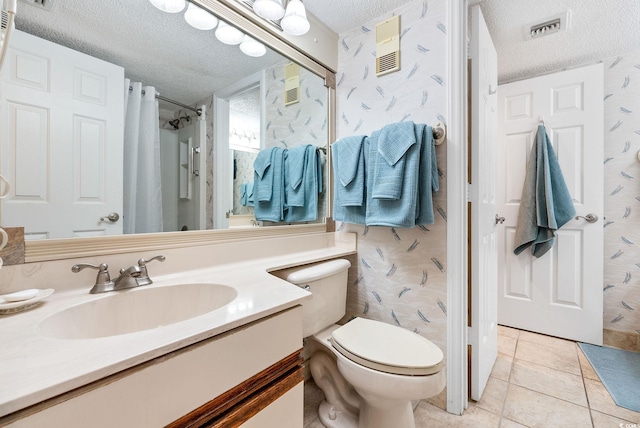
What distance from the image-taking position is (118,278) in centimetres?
82

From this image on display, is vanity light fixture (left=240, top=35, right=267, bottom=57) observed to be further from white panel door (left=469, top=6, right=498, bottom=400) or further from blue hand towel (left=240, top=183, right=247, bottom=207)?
white panel door (left=469, top=6, right=498, bottom=400)

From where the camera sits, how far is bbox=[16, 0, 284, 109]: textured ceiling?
804 millimetres

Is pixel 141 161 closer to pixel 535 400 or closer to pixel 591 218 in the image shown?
pixel 535 400

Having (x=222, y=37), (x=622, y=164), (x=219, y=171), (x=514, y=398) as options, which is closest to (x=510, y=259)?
(x=622, y=164)

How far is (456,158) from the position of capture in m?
1.26

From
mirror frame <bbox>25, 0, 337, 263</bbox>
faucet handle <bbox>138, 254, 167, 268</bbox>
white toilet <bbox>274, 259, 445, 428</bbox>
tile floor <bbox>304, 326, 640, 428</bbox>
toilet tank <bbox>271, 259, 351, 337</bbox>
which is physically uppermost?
mirror frame <bbox>25, 0, 337, 263</bbox>

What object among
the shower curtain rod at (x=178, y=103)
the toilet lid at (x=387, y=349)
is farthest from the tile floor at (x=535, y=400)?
the shower curtain rod at (x=178, y=103)

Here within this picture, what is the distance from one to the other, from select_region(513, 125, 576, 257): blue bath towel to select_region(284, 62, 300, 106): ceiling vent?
1.81 meters

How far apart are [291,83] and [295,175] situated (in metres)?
0.52

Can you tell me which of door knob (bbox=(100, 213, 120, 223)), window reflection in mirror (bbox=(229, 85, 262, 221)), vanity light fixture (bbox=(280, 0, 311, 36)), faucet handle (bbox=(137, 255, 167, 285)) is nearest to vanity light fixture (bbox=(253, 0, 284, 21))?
vanity light fixture (bbox=(280, 0, 311, 36))

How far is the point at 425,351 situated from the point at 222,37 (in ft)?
Result: 5.12

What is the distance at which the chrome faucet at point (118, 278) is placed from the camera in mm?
792

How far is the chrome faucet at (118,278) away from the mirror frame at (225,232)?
2.6 inches

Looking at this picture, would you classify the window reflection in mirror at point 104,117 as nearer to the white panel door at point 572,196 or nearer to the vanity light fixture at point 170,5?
the vanity light fixture at point 170,5
